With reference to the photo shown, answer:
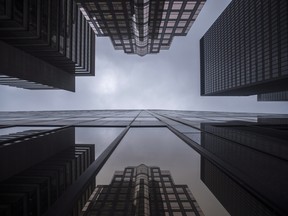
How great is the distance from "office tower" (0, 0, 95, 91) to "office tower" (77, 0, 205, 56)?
2225 cm

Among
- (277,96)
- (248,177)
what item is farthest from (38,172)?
(277,96)

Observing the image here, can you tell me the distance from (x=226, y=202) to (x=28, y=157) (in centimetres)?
842

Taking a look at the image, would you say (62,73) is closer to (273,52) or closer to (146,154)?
(146,154)

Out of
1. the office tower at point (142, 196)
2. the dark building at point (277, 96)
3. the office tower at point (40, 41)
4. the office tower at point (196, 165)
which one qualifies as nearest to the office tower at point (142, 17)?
the office tower at point (40, 41)

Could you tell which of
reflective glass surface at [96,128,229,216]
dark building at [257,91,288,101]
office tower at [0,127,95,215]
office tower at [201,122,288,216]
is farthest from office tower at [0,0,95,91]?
dark building at [257,91,288,101]

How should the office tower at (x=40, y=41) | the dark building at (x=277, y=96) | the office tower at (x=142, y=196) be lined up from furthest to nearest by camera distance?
the dark building at (x=277, y=96), the office tower at (x=40, y=41), the office tower at (x=142, y=196)

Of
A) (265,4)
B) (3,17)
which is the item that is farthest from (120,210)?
(265,4)

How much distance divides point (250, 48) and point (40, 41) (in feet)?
325

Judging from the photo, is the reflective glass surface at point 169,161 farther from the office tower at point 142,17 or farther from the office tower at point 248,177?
the office tower at point 142,17

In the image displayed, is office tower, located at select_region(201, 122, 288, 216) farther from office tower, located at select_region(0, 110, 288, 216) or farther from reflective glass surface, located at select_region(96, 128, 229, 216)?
reflective glass surface, located at select_region(96, 128, 229, 216)

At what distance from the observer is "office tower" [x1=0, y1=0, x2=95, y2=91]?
30697 mm

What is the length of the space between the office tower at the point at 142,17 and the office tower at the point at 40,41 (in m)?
22.2

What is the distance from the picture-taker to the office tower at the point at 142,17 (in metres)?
80.1

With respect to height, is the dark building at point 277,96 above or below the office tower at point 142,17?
below
